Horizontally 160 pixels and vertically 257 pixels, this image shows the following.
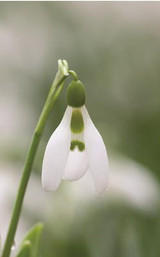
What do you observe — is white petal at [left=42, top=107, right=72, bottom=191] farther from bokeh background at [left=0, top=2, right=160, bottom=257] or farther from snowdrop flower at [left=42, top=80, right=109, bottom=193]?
bokeh background at [left=0, top=2, right=160, bottom=257]

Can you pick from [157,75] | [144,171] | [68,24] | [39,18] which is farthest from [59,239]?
[39,18]

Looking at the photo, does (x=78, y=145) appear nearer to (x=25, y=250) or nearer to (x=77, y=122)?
(x=77, y=122)

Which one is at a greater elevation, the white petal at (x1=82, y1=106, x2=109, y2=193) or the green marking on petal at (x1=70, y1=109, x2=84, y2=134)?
the green marking on petal at (x1=70, y1=109, x2=84, y2=134)

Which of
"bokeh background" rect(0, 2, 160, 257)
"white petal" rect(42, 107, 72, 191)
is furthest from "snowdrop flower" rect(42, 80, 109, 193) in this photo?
"bokeh background" rect(0, 2, 160, 257)

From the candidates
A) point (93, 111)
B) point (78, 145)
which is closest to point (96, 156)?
point (78, 145)

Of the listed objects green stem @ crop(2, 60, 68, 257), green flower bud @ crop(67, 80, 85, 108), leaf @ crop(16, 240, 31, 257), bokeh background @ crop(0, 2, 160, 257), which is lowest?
leaf @ crop(16, 240, 31, 257)

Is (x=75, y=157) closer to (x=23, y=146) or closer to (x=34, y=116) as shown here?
(x=23, y=146)

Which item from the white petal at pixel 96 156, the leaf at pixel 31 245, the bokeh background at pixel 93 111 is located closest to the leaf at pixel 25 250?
the leaf at pixel 31 245
